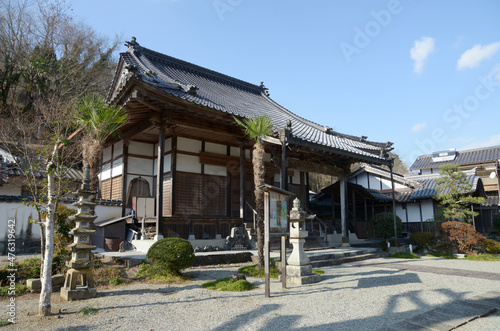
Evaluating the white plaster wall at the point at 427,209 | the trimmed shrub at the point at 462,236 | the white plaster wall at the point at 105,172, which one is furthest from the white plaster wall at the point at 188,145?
the white plaster wall at the point at 427,209

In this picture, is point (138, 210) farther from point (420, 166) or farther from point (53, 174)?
point (420, 166)

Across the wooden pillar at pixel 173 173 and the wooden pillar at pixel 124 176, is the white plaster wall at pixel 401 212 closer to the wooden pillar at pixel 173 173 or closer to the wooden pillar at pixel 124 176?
the wooden pillar at pixel 173 173

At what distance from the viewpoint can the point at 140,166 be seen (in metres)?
13.7

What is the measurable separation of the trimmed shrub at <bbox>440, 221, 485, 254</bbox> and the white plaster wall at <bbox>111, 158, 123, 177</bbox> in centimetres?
1404

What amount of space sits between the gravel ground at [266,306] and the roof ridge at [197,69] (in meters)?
11.7

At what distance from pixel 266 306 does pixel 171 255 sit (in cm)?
288

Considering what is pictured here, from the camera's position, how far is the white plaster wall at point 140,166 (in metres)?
13.4

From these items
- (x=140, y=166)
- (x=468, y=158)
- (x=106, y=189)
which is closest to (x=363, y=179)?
(x=468, y=158)

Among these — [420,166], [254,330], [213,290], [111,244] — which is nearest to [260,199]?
[213,290]

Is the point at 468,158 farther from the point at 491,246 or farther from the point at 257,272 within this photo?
the point at 257,272

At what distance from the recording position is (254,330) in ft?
14.1

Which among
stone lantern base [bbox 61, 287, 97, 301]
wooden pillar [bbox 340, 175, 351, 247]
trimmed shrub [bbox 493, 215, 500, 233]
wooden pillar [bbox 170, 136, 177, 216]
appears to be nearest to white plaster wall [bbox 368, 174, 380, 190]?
trimmed shrub [bbox 493, 215, 500, 233]

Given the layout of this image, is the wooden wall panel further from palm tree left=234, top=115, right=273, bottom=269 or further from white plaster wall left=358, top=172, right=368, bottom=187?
white plaster wall left=358, top=172, right=368, bottom=187

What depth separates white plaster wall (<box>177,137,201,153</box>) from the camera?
12.6 meters
